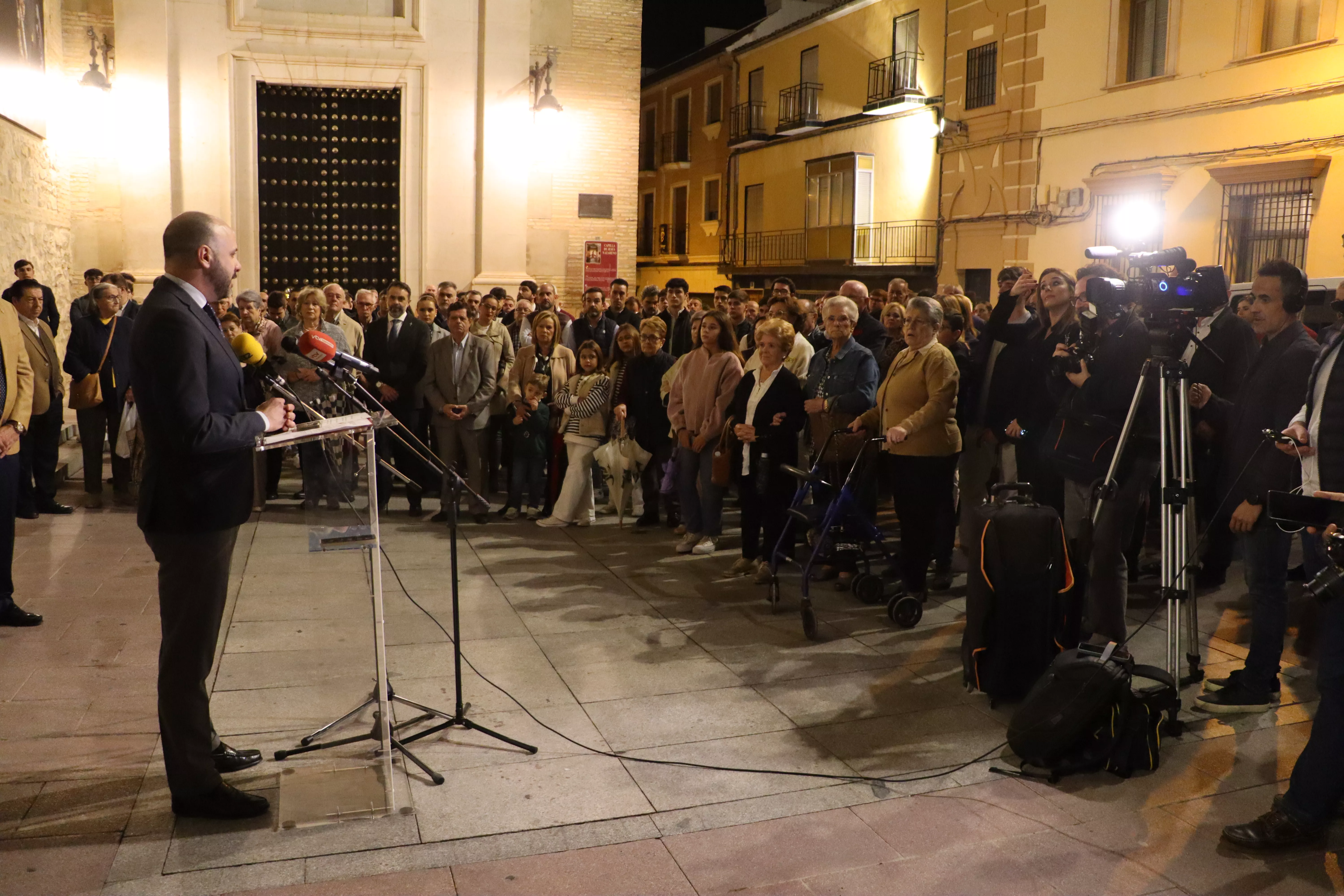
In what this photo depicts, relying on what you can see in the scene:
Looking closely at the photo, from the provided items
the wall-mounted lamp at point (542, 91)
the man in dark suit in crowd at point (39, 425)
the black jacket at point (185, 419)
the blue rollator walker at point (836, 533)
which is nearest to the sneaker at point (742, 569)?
the blue rollator walker at point (836, 533)

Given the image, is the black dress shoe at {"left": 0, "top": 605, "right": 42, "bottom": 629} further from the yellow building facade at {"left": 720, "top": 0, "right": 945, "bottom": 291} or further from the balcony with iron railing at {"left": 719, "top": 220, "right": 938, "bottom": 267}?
the yellow building facade at {"left": 720, "top": 0, "right": 945, "bottom": 291}

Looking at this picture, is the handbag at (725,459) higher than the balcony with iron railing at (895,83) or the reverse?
the reverse

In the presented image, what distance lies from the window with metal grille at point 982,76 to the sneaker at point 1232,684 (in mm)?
18777

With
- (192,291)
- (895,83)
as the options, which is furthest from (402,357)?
(895,83)

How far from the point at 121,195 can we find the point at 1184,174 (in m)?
15.8

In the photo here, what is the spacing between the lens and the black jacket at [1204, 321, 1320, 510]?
4961mm

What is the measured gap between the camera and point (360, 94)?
48.1 ft

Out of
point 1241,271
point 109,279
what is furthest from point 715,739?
point 1241,271

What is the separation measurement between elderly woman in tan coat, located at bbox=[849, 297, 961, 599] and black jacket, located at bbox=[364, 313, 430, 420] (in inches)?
185

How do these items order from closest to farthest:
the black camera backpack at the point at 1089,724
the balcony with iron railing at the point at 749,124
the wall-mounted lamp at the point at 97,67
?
the black camera backpack at the point at 1089,724 → the wall-mounted lamp at the point at 97,67 → the balcony with iron railing at the point at 749,124

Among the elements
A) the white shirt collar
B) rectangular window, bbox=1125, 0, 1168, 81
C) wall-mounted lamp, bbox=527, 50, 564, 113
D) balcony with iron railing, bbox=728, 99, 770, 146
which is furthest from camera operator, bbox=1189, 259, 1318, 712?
balcony with iron railing, bbox=728, 99, 770, 146

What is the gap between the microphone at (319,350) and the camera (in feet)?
11.6

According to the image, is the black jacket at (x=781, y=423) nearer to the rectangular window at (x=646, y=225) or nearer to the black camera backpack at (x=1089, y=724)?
the black camera backpack at (x=1089, y=724)

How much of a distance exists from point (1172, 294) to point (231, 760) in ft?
14.7
